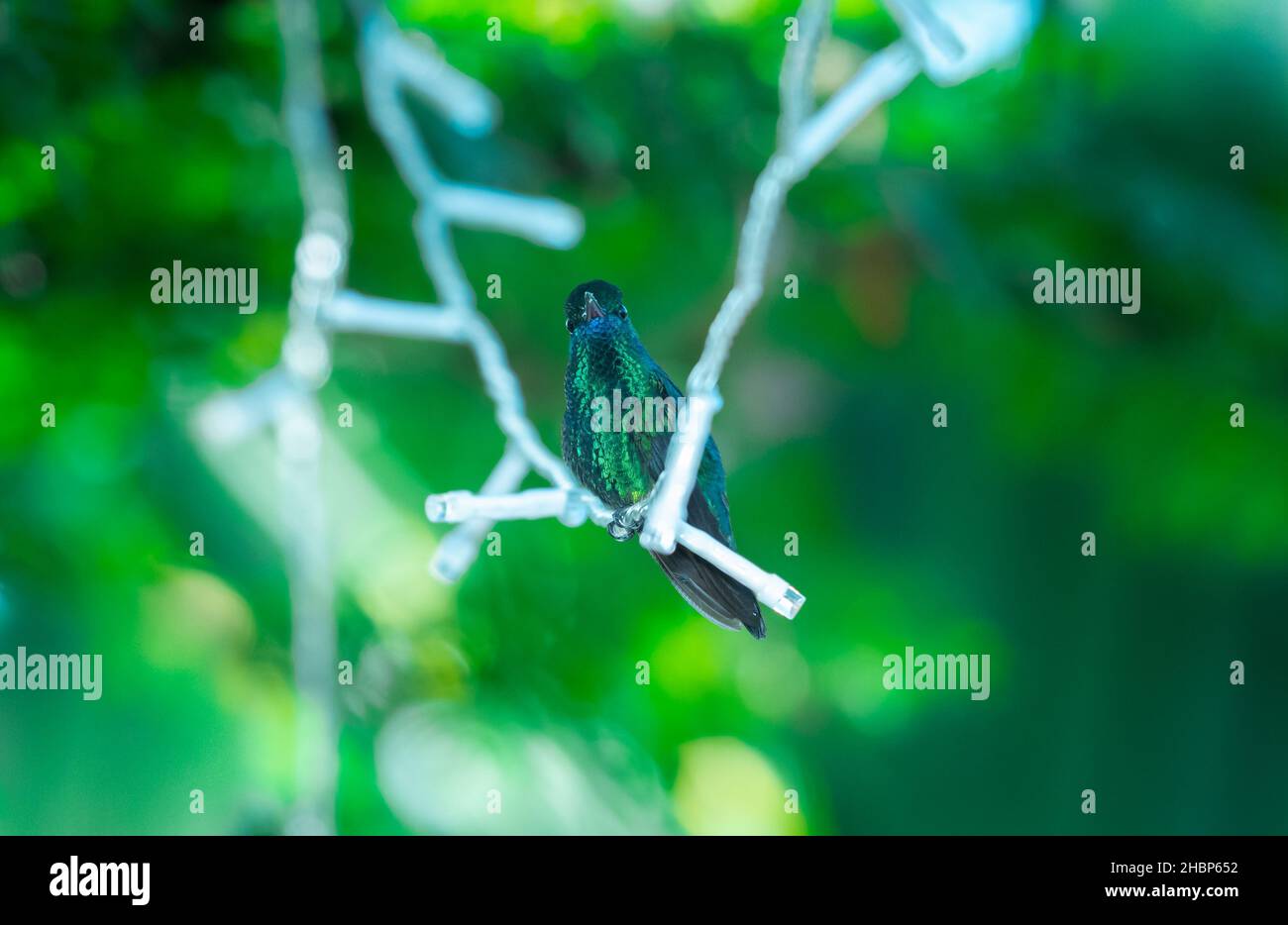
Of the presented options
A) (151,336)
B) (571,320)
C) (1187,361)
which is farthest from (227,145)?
(1187,361)

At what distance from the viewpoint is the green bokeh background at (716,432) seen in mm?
1562

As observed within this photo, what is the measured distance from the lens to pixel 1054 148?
5.27 ft

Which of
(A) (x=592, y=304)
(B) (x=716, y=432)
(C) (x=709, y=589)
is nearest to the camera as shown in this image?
(C) (x=709, y=589)

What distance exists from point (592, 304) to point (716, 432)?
68 cm

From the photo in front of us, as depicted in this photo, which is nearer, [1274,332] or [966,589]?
[1274,332]

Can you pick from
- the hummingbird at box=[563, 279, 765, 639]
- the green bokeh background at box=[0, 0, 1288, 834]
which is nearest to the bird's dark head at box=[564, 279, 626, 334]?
the hummingbird at box=[563, 279, 765, 639]

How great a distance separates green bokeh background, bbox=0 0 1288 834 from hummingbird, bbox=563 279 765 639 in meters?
0.59

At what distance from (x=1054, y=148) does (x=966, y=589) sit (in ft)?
2.29

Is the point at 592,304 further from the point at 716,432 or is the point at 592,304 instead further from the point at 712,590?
the point at 716,432

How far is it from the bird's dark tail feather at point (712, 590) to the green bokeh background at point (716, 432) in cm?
75

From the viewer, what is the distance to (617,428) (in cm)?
94

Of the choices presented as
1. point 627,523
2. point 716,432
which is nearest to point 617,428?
point 627,523

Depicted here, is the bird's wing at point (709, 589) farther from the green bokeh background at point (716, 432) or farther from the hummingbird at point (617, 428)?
the green bokeh background at point (716, 432)

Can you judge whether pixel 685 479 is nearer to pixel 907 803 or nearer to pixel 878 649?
pixel 878 649
